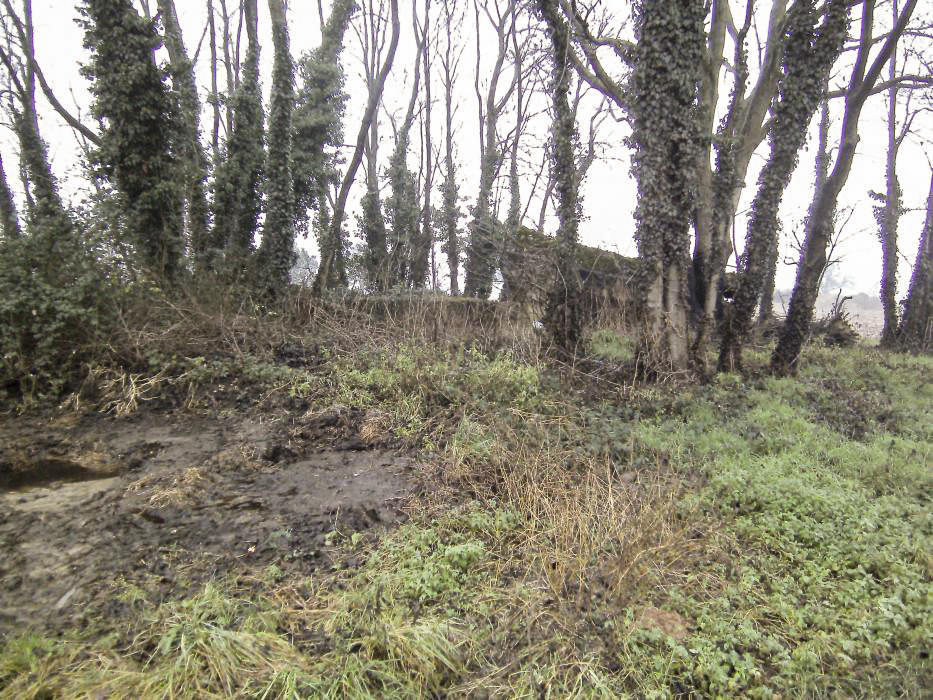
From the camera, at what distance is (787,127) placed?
8.73 m

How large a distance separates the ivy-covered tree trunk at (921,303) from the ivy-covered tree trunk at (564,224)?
10.6 metres

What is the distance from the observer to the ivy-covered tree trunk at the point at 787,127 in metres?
8.28

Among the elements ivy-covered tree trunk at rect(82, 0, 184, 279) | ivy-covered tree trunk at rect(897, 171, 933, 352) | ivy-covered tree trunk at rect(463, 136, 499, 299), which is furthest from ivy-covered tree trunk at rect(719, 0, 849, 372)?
ivy-covered tree trunk at rect(82, 0, 184, 279)

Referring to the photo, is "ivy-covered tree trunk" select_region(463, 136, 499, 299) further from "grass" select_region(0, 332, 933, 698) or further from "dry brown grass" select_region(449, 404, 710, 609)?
"grass" select_region(0, 332, 933, 698)

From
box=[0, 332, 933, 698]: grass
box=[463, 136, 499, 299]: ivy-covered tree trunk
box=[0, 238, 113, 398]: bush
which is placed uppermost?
box=[463, 136, 499, 299]: ivy-covered tree trunk

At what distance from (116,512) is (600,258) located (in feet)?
38.3

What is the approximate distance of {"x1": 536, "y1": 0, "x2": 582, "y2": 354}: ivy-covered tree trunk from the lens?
914cm

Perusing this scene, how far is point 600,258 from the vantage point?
526 inches

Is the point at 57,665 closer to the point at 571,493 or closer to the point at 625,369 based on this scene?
the point at 571,493

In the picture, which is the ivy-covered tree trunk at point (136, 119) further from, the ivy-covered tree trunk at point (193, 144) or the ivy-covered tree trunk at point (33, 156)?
the ivy-covered tree trunk at point (33, 156)

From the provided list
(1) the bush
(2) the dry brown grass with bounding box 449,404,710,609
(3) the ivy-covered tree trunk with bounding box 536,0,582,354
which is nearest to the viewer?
(2) the dry brown grass with bounding box 449,404,710,609

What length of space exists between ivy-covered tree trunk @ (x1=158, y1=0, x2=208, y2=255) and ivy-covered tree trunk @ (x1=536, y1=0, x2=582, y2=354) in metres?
8.91

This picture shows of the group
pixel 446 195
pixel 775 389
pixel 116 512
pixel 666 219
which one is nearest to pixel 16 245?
pixel 116 512

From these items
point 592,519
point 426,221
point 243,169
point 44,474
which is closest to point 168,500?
point 44,474
